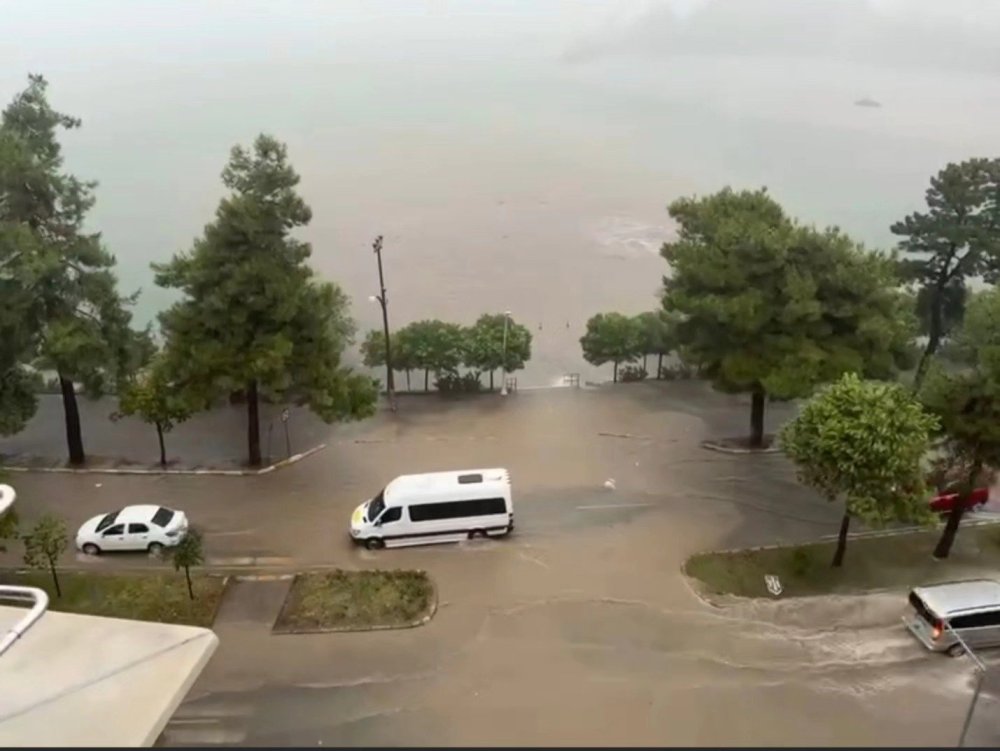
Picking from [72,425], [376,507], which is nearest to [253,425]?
[72,425]

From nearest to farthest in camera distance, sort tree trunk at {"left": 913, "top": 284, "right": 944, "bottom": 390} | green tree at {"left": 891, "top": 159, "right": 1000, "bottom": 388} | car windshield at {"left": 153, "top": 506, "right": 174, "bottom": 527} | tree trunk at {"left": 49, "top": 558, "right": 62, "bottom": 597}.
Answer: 1. tree trunk at {"left": 49, "top": 558, "right": 62, "bottom": 597}
2. car windshield at {"left": 153, "top": 506, "right": 174, "bottom": 527}
3. green tree at {"left": 891, "top": 159, "right": 1000, "bottom": 388}
4. tree trunk at {"left": 913, "top": 284, "right": 944, "bottom": 390}

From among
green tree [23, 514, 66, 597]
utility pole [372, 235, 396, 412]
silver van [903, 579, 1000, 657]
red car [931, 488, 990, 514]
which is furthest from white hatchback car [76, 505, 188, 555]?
red car [931, 488, 990, 514]

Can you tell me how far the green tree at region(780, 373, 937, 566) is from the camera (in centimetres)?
1664

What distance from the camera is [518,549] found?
761 inches

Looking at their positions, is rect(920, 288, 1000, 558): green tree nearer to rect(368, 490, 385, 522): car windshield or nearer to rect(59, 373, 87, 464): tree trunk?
rect(368, 490, 385, 522): car windshield

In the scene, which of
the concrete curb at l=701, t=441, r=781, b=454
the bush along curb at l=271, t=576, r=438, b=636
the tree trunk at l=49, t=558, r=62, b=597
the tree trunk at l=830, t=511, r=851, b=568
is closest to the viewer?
the bush along curb at l=271, t=576, r=438, b=636

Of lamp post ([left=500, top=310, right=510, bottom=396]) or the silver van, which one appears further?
lamp post ([left=500, top=310, right=510, bottom=396])

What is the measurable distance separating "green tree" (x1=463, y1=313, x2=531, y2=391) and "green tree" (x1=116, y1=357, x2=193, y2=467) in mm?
8917

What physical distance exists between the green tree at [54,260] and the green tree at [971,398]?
1746cm

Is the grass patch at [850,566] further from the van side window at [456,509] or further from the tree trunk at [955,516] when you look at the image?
the van side window at [456,509]

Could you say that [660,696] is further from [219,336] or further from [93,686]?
[219,336]

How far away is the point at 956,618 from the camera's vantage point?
15969 mm

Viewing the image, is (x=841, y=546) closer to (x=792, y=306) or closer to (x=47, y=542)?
(x=792, y=306)

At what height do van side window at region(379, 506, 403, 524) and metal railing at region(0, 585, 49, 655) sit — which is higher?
metal railing at region(0, 585, 49, 655)
